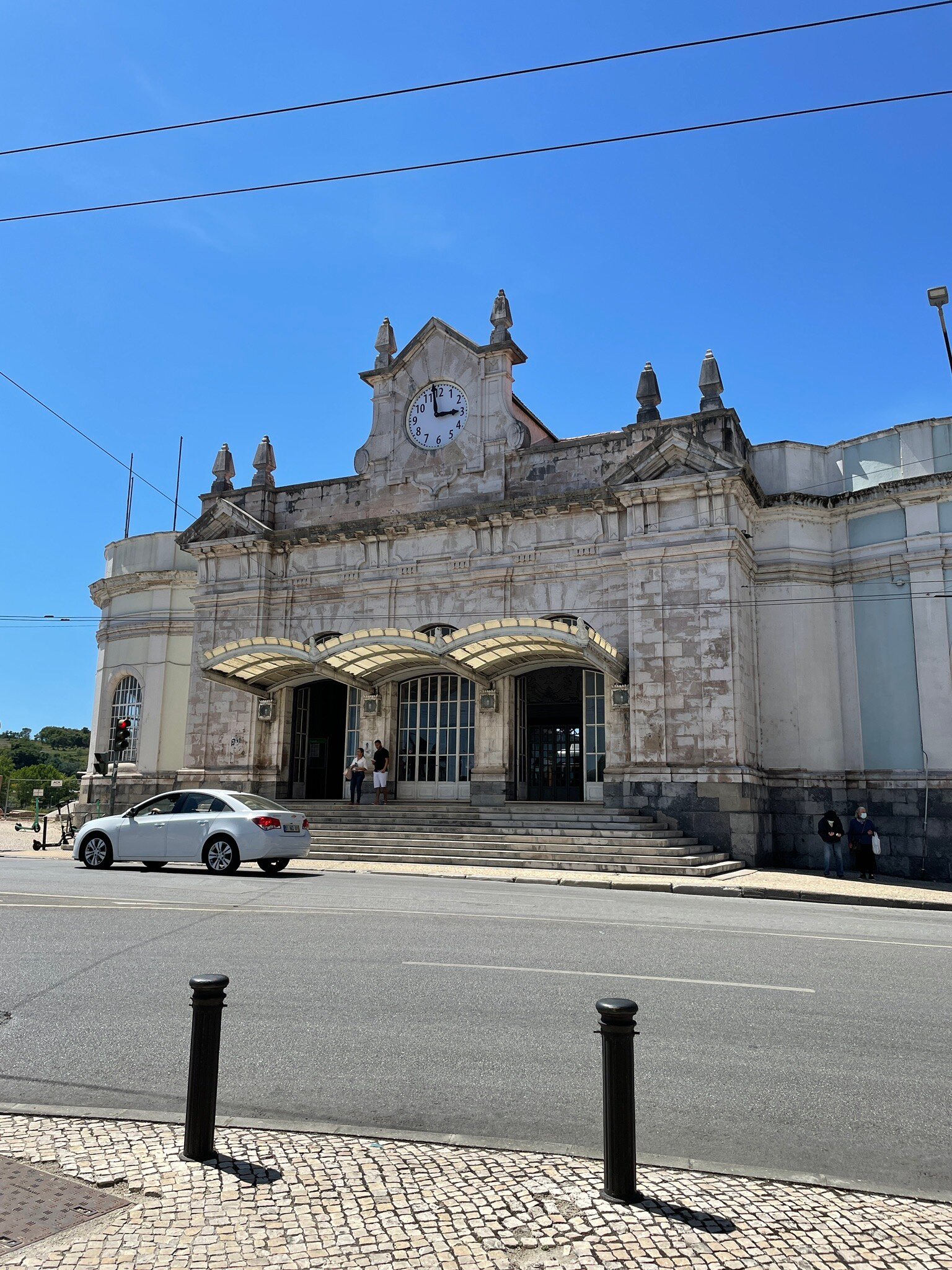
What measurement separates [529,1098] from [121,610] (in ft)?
98.9

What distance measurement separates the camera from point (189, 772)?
27984mm

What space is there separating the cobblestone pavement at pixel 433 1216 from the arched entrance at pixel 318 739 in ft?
78.7

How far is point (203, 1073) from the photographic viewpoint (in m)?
4.38

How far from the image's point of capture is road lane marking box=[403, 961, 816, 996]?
25.8ft

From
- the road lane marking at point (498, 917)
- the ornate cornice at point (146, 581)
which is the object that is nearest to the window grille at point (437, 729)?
the ornate cornice at point (146, 581)

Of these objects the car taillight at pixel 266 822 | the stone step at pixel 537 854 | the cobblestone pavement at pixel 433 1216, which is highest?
the car taillight at pixel 266 822

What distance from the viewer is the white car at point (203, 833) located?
1609 centimetres

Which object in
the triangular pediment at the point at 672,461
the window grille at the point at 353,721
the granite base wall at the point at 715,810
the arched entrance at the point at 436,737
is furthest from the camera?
the window grille at the point at 353,721

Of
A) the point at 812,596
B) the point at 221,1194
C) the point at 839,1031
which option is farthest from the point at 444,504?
the point at 221,1194

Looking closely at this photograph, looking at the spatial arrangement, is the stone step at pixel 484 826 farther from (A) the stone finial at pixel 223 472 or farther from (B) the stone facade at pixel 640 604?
(A) the stone finial at pixel 223 472

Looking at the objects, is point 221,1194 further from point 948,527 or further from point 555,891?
point 948,527

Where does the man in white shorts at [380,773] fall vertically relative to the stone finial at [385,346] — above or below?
below

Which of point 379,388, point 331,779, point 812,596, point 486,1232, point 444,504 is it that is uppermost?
point 379,388

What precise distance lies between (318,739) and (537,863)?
41.3 ft
